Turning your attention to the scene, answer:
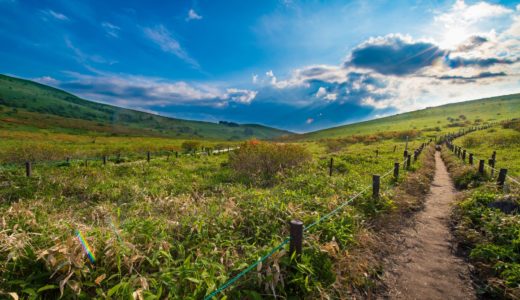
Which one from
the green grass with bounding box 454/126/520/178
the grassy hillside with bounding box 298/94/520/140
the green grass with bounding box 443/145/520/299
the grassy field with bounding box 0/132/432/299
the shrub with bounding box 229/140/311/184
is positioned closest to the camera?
the grassy field with bounding box 0/132/432/299

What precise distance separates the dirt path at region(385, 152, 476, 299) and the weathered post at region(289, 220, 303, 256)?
198cm

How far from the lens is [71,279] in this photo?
3.33 meters

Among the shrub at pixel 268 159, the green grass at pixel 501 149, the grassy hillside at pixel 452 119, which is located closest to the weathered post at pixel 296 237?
the shrub at pixel 268 159

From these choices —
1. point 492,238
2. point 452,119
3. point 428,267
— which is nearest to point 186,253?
point 428,267

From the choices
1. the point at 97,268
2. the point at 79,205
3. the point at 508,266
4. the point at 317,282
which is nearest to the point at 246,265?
the point at 317,282

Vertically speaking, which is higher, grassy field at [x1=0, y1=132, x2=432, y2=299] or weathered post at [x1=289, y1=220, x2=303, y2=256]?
weathered post at [x1=289, y1=220, x2=303, y2=256]

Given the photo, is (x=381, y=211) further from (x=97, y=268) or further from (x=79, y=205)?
(x=79, y=205)

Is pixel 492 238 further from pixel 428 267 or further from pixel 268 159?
pixel 268 159

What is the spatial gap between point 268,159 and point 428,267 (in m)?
13.4

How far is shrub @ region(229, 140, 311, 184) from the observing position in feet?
58.3

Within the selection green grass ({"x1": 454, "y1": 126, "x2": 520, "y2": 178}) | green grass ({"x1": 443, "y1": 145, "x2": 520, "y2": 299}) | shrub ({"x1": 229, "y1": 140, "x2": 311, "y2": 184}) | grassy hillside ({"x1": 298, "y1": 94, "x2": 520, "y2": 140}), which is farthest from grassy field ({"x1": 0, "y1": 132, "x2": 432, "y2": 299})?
grassy hillside ({"x1": 298, "y1": 94, "x2": 520, "y2": 140})

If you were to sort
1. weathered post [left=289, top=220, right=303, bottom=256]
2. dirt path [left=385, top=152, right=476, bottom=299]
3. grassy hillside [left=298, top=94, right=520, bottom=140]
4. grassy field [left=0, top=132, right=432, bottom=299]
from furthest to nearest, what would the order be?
grassy hillside [left=298, top=94, right=520, bottom=140], dirt path [left=385, top=152, right=476, bottom=299], weathered post [left=289, top=220, right=303, bottom=256], grassy field [left=0, top=132, right=432, bottom=299]

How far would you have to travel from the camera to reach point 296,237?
4074mm

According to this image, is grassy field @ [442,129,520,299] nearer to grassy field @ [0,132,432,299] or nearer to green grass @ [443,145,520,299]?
green grass @ [443,145,520,299]
